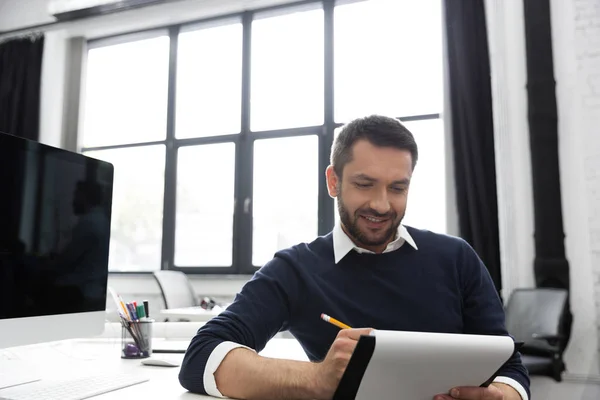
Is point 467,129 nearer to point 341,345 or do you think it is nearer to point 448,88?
point 448,88

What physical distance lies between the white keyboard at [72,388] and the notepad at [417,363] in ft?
1.38

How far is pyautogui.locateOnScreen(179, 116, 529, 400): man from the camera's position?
1.15 meters

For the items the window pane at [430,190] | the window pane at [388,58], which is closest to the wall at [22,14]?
the window pane at [388,58]

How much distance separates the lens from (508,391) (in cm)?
102

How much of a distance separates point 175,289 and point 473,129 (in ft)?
7.63

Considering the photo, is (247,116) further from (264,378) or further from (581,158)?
(264,378)

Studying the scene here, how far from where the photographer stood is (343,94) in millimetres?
4434

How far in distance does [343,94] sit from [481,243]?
66.5 inches

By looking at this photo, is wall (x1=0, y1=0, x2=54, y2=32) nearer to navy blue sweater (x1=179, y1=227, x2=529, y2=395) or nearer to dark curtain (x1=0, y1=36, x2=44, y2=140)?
dark curtain (x1=0, y1=36, x2=44, y2=140)

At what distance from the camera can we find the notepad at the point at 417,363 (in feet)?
2.37

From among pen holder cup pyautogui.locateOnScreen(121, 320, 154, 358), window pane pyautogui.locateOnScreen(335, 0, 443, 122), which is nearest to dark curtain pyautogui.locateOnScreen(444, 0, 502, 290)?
window pane pyautogui.locateOnScreen(335, 0, 443, 122)

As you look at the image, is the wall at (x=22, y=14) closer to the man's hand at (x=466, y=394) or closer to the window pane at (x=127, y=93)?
the window pane at (x=127, y=93)

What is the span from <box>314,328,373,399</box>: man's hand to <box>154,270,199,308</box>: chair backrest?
299 centimetres

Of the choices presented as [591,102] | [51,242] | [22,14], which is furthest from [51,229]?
[22,14]
